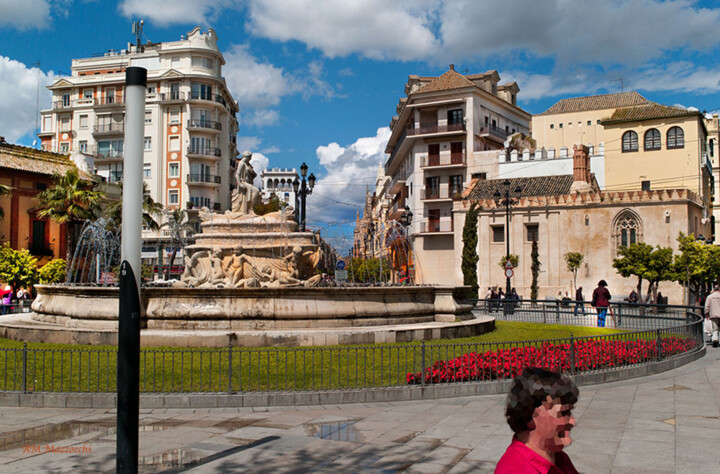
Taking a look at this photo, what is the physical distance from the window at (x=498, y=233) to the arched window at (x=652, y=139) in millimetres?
17205

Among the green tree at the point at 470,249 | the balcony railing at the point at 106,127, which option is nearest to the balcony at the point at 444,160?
the green tree at the point at 470,249

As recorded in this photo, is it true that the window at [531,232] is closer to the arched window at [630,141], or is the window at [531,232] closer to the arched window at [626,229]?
the arched window at [626,229]

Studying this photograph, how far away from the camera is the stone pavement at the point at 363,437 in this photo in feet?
20.4

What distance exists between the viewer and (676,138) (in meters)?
51.5

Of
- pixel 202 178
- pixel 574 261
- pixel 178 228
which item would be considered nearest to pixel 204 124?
pixel 202 178

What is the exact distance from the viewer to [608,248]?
41094 mm

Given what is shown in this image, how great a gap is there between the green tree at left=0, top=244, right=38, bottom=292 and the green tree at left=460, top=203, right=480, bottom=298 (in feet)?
80.6

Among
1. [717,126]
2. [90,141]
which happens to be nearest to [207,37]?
[90,141]

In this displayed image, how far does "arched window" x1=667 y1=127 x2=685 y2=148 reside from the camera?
51.1 metres

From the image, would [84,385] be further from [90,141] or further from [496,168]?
[90,141]

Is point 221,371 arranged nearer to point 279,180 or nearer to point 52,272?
point 52,272

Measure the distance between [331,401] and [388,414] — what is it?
3.33ft

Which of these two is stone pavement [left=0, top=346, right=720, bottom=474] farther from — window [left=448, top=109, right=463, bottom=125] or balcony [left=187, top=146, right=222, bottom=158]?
balcony [left=187, top=146, right=222, bottom=158]

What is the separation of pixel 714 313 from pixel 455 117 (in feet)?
120
